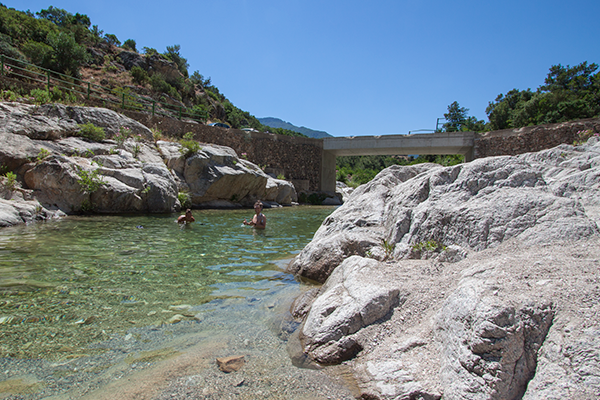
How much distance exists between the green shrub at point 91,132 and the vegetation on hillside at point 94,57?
377 centimetres

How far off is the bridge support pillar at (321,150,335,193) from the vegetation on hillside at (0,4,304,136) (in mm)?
10734

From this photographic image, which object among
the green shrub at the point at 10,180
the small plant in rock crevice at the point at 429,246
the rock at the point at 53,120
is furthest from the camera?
the rock at the point at 53,120

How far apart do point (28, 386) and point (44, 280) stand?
9.29ft

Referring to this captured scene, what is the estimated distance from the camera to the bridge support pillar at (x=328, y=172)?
3028 centimetres

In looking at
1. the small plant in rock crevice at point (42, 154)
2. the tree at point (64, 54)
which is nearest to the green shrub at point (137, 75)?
the tree at point (64, 54)

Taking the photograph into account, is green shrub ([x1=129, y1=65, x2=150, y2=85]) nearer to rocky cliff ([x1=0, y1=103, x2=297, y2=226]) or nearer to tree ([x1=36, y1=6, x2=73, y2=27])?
tree ([x1=36, y1=6, x2=73, y2=27])

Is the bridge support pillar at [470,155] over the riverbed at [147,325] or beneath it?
over

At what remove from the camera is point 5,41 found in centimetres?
2894

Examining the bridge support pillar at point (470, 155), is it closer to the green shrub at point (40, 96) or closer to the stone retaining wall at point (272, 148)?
the stone retaining wall at point (272, 148)

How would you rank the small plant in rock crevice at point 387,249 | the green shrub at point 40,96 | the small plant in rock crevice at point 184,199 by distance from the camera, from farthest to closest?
the small plant in rock crevice at point 184,199, the green shrub at point 40,96, the small plant in rock crevice at point 387,249

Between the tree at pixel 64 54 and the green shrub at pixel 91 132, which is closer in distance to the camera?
the green shrub at pixel 91 132

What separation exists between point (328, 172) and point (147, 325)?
28.0m

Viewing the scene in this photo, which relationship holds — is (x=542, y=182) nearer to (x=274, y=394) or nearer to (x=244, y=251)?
(x=274, y=394)

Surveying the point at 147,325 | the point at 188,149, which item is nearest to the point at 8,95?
the point at 188,149
